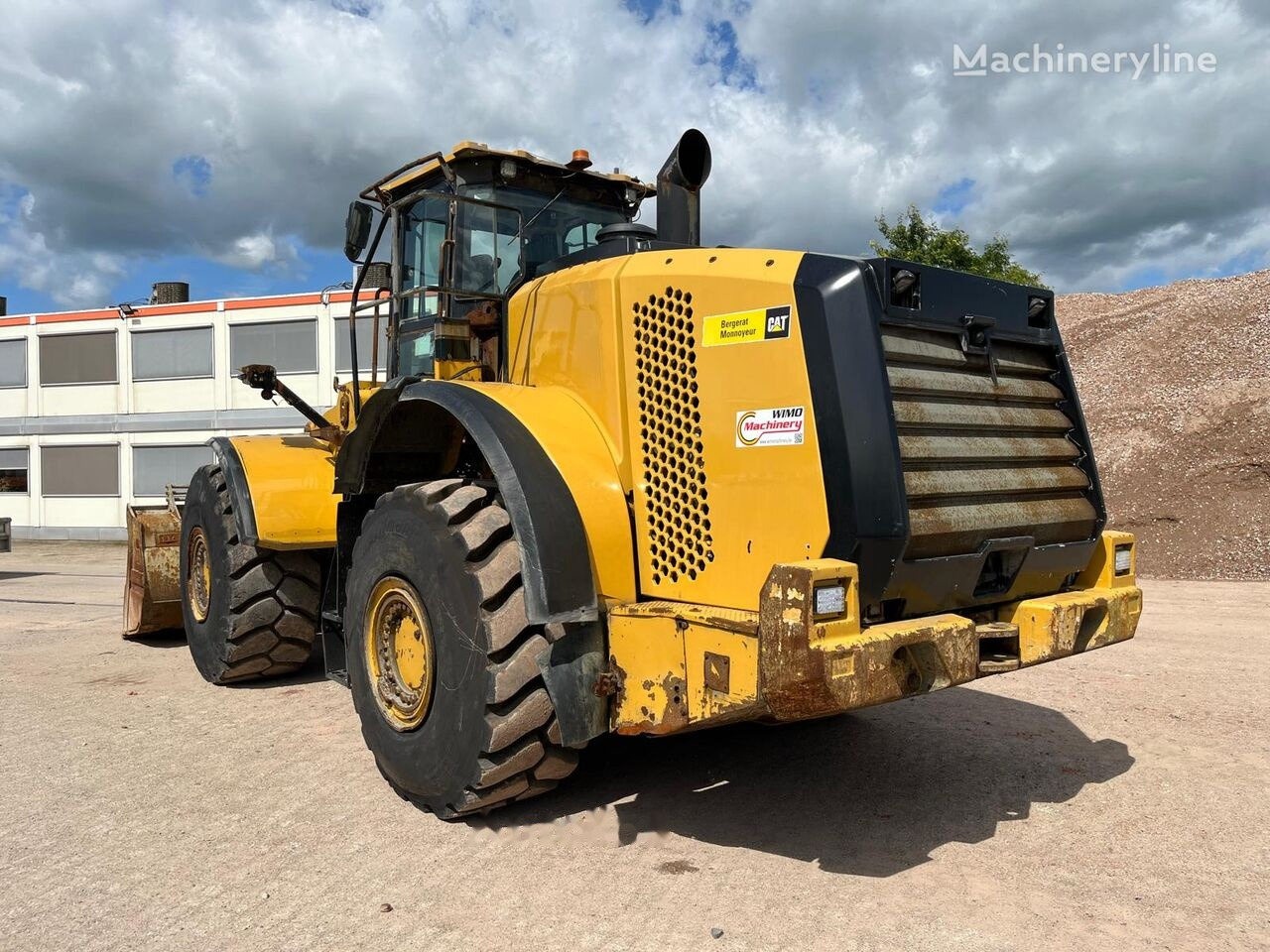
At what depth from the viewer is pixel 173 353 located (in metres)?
23.2

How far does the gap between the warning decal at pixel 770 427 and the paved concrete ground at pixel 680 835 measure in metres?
1.56

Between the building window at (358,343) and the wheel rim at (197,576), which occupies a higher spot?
the building window at (358,343)

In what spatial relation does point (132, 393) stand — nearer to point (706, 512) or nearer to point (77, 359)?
point (77, 359)

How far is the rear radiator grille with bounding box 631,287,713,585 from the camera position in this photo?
382cm

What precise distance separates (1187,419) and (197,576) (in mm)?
17029

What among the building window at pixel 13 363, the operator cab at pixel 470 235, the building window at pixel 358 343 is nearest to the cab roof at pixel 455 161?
the operator cab at pixel 470 235

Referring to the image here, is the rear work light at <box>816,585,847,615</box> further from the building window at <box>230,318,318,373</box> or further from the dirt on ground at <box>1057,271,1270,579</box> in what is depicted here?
the building window at <box>230,318,318,373</box>

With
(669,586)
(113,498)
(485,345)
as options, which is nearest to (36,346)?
(113,498)

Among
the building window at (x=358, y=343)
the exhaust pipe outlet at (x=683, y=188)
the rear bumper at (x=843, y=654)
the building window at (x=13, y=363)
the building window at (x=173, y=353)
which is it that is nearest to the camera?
the rear bumper at (x=843, y=654)

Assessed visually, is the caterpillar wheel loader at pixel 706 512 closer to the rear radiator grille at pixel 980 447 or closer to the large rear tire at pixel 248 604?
the rear radiator grille at pixel 980 447

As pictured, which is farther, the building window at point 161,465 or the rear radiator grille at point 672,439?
the building window at point 161,465

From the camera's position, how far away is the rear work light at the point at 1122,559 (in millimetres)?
4504

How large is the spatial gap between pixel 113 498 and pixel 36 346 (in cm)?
426

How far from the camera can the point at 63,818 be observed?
4.40 meters
